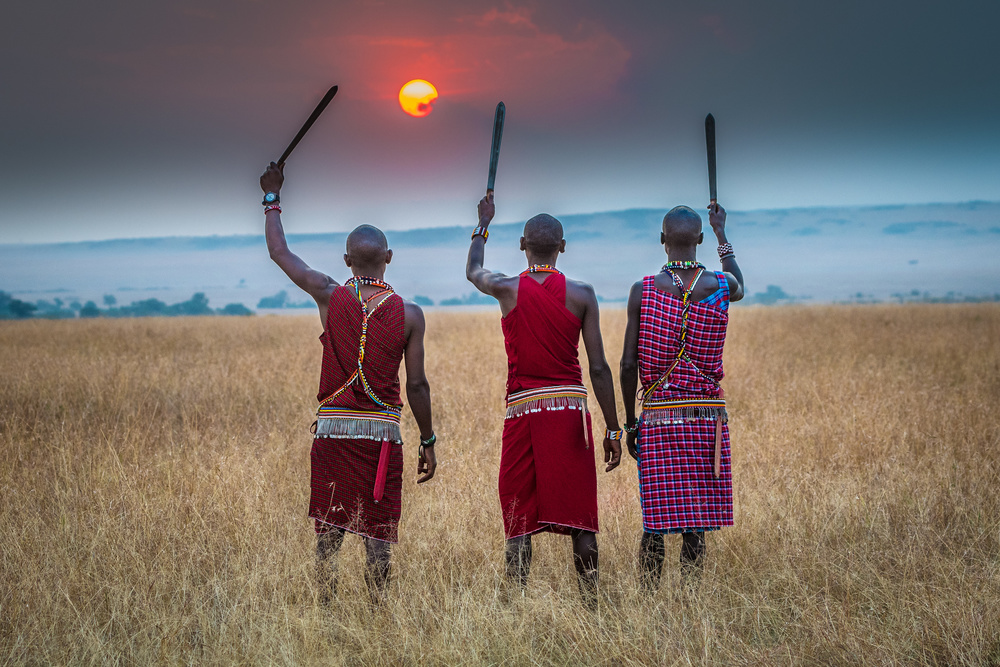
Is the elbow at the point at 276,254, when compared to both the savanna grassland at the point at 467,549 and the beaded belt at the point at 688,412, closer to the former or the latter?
the savanna grassland at the point at 467,549

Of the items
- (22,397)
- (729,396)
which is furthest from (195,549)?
(729,396)

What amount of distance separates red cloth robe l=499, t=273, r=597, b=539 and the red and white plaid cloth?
408 millimetres

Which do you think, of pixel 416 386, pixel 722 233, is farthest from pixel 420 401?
pixel 722 233

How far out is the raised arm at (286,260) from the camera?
15.6 ft

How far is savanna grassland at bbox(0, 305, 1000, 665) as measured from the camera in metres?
4.20

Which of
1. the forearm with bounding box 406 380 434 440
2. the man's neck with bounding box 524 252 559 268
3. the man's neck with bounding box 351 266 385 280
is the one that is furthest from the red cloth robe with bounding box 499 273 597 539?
the man's neck with bounding box 351 266 385 280

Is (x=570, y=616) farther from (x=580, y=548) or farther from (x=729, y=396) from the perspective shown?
(x=729, y=396)

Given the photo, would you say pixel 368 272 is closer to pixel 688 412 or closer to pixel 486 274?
pixel 486 274

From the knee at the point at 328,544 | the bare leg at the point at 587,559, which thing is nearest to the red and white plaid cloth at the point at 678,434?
the bare leg at the point at 587,559

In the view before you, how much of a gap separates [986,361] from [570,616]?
13.7 m

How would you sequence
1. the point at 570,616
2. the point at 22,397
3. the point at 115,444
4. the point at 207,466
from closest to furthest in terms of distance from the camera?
the point at 570,616 → the point at 207,466 → the point at 115,444 → the point at 22,397

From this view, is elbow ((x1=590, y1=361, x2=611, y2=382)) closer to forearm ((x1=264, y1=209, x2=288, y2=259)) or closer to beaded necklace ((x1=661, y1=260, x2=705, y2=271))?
beaded necklace ((x1=661, y1=260, x2=705, y2=271))

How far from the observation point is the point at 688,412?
4.85 m

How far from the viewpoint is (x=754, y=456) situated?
792 centimetres
